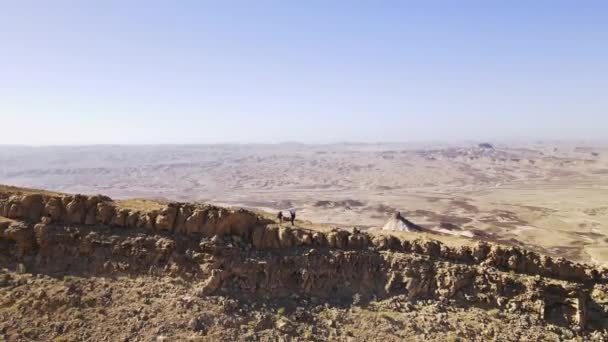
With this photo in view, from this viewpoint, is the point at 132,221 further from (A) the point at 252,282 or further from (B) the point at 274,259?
(B) the point at 274,259

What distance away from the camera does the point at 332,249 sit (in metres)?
16.6

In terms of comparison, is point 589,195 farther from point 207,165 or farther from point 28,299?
point 207,165

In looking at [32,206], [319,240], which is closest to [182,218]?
[319,240]

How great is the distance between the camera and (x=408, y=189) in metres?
117

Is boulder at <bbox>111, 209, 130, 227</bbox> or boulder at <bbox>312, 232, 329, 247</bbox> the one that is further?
boulder at <bbox>312, 232, 329, 247</bbox>

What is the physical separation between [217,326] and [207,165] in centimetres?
16653

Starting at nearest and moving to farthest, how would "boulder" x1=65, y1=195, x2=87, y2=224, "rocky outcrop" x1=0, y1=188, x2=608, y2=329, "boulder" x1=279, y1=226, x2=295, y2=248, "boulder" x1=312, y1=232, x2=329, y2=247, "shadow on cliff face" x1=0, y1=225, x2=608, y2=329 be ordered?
"shadow on cliff face" x1=0, y1=225, x2=608, y2=329, "rocky outcrop" x1=0, y1=188, x2=608, y2=329, "boulder" x1=65, y1=195, x2=87, y2=224, "boulder" x1=279, y1=226, x2=295, y2=248, "boulder" x1=312, y1=232, x2=329, y2=247

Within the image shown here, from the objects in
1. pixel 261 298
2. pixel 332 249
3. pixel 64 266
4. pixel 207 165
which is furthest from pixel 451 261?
pixel 207 165

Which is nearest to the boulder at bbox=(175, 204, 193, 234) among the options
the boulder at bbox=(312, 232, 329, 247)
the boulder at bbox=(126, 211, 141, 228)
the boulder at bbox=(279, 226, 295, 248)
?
the boulder at bbox=(126, 211, 141, 228)

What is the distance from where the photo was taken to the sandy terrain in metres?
68.6

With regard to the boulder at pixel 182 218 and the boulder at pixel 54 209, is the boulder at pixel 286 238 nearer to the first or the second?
the boulder at pixel 182 218

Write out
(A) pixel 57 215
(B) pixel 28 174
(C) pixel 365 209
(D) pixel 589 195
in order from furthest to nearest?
(B) pixel 28 174 → (D) pixel 589 195 → (C) pixel 365 209 → (A) pixel 57 215

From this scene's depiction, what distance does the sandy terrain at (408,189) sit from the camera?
68625 mm

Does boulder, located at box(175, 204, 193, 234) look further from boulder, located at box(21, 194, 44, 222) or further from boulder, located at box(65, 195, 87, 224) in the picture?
boulder, located at box(21, 194, 44, 222)
